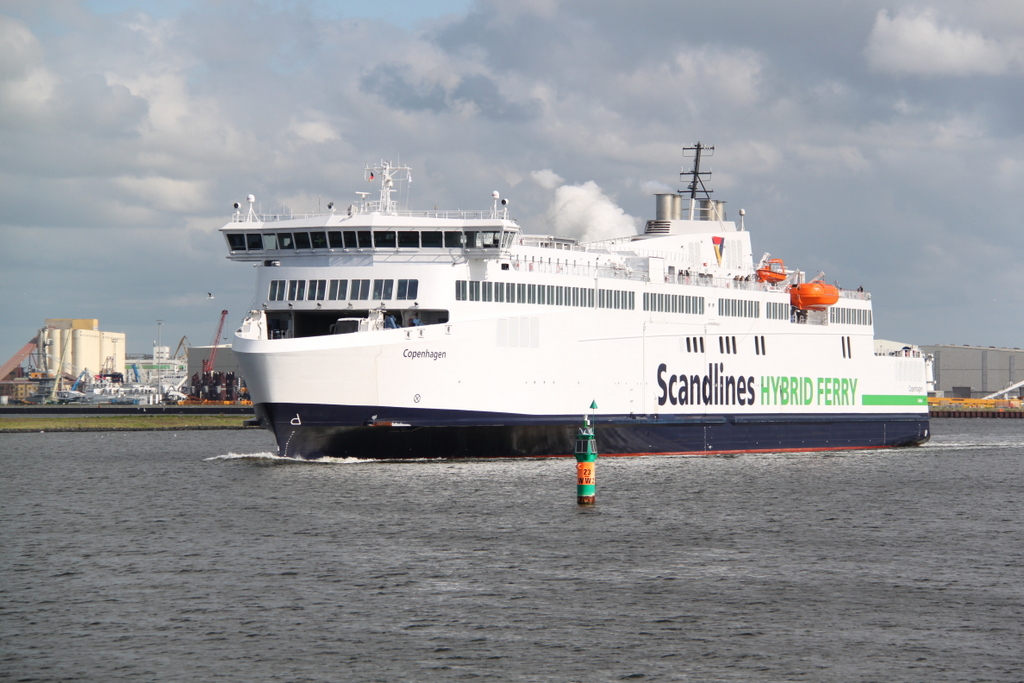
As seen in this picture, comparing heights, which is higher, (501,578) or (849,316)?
(849,316)

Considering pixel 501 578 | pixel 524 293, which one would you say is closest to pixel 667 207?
pixel 524 293

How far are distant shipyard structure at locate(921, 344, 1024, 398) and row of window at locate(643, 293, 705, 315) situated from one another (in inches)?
4863

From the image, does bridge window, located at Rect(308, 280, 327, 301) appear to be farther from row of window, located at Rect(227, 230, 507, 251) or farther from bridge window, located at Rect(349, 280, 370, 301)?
row of window, located at Rect(227, 230, 507, 251)

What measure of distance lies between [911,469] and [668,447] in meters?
9.99

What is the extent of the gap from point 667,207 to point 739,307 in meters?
7.64

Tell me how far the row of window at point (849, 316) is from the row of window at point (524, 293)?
1744 centimetres

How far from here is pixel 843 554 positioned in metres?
26.9

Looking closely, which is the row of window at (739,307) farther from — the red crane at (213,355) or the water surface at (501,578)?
the red crane at (213,355)

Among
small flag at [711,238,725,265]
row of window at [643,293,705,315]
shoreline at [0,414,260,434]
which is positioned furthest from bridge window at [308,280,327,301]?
shoreline at [0,414,260,434]

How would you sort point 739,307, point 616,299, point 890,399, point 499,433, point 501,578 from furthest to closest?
point 890,399 → point 739,307 → point 616,299 → point 499,433 → point 501,578

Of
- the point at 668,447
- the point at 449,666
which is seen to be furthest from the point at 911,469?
the point at 449,666

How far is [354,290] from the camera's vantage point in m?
41.7

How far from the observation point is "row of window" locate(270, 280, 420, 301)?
136 ft

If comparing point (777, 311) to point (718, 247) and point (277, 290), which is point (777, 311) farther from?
point (277, 290)
